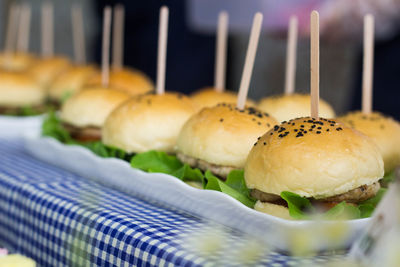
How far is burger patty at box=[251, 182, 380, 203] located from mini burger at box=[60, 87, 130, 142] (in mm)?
1386

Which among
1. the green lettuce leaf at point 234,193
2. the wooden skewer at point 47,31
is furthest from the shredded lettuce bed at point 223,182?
the wooden skewer at point 47,31

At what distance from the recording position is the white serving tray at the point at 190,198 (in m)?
1.44

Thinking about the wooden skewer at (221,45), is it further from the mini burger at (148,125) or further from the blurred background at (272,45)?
the blurred background at (272,45)

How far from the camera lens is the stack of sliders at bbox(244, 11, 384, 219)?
1.59 m

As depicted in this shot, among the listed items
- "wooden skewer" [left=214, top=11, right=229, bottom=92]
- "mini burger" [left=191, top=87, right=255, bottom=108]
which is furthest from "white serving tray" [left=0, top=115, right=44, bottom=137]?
"wooden skewer" [left=214, top=11, right=229, bottom=92]

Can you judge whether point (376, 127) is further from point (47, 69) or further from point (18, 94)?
point (47, 69)

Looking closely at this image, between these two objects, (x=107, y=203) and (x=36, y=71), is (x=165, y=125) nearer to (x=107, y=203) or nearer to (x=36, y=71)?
(x=107, y=203)

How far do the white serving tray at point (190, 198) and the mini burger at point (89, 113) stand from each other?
23cm

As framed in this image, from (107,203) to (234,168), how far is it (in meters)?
0.47

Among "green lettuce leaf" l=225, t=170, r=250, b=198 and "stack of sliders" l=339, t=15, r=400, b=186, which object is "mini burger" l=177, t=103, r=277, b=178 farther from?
"stack of sliders" l=339, t=15, r=400, b=186

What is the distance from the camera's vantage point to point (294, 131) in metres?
1.71

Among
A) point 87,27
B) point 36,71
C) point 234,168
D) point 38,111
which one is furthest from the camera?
point 87,27

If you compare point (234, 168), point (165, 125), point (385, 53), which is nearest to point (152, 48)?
point (385, 53)

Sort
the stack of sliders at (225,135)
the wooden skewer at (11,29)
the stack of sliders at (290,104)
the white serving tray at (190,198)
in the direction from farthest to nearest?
the wooden skewer at (11,29)
the stack of sliders at (290,104)
the stack of sliders at (225,135)
the white serving tray at (190,198)
